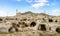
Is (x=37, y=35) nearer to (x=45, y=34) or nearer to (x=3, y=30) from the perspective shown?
(x=45, y=34)

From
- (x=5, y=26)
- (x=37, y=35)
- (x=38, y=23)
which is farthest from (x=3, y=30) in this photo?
(x=38, y=23)

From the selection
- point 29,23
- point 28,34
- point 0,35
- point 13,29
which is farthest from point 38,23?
point 0,35

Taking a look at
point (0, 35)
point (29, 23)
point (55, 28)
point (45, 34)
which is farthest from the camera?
point (29, 23)

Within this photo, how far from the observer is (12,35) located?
48.5 feet

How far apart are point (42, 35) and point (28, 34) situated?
1.49m

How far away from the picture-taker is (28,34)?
15.1 meters

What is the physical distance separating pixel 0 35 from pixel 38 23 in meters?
7.52

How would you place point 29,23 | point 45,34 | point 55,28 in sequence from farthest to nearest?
point 29,23
point 55,28
point 45,34

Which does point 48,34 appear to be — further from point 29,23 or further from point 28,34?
point 29,23

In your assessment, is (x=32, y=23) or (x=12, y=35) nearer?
(x=12, y=35)

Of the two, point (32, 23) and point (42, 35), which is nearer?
point (42, 35)

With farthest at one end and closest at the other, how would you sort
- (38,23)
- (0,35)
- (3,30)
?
(38,23), (3,30), (0,35)

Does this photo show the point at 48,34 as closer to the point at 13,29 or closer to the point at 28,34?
the point at 28,34

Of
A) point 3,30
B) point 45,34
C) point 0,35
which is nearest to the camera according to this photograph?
point 0,35
